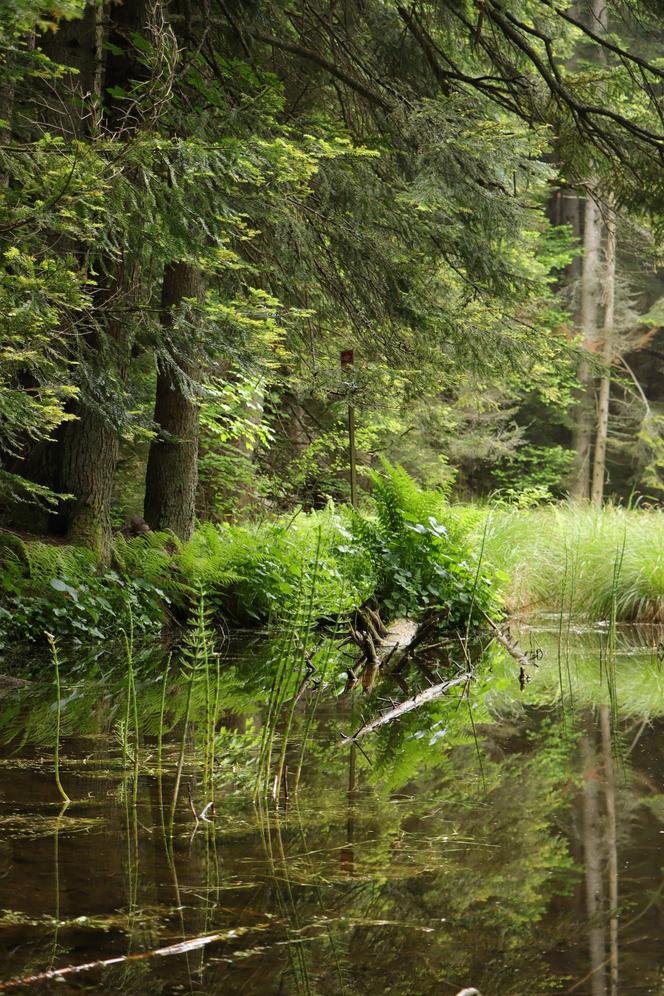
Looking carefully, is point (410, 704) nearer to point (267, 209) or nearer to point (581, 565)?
point (267, 209)

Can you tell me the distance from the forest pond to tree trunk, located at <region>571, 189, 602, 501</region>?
70.0 feet

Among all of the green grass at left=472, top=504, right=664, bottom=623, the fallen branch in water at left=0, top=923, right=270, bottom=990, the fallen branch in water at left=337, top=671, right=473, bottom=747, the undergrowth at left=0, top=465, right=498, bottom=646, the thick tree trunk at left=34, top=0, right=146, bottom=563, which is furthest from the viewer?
the green grass at left=472, top=504, right=664, bottom=623

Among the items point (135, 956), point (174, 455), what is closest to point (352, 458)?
point (174, 455)

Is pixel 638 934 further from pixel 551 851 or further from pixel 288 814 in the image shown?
pixel 288 814

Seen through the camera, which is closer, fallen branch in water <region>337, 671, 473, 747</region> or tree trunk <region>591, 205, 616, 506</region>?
fallen branch in water <region>337, 671, 473, 747</region>

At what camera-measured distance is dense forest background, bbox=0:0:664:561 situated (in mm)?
5145

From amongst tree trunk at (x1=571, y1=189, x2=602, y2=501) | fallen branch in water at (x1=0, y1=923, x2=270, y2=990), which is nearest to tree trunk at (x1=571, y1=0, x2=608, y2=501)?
tree trunk at (x1=571, y1=189, x2=602, y2=501)

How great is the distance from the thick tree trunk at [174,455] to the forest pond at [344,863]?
5.03 m

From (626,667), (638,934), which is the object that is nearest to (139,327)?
(626,667)

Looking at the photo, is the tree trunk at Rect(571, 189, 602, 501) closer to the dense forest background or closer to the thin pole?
the dense forest background

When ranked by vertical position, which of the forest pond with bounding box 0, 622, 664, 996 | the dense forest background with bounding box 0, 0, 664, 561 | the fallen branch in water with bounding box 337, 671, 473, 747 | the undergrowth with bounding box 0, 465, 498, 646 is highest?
the dense forest background with bounding box 0, 0, 664, 561

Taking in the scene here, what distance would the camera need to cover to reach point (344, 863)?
2.33m

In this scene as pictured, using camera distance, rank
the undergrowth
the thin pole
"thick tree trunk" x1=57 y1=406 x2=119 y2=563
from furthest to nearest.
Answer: the thin pole → "thick tree trunk" x1=57 y1=406 x2=119 y2=563 → the undergrowth

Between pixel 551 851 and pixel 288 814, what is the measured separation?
2.32 ft
